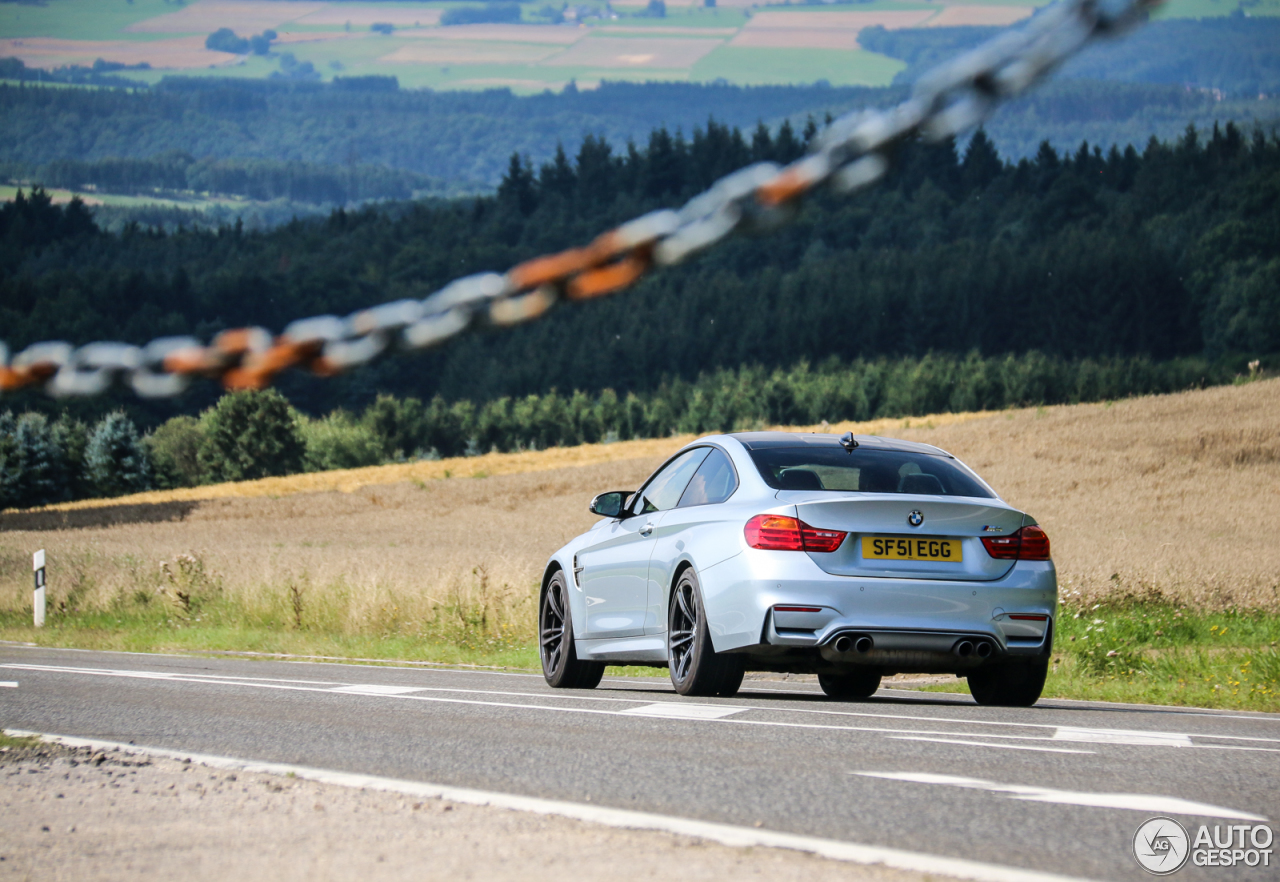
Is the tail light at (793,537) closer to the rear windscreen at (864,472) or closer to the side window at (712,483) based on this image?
the rear windscreen at (864,472)

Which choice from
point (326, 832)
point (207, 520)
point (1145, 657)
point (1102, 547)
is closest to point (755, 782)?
point (326, 832)

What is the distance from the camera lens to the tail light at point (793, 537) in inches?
365

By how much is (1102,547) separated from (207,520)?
1528 inches

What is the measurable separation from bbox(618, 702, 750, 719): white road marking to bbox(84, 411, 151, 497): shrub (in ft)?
336

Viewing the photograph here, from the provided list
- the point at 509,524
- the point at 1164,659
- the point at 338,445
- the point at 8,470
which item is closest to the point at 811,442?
the point at 1164,659

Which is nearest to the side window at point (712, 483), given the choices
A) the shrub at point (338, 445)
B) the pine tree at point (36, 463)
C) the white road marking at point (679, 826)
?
the white road marking at point (679, 826)

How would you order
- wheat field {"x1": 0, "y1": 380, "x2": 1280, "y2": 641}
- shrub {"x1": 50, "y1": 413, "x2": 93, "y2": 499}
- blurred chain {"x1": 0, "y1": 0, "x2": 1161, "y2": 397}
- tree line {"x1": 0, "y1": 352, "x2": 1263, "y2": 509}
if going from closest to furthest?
blurred chain {"x1": 0, "y1": 0, "x2": 1161, "y2": 397}, wheat field {"x1": 0, "y1": 380, "x2": 1280, "y2": 641}, shrub {"x1": 50, "y1": 413, "x2": 93, "y2": 499}, tree line {"x1": 0, "y1": 352, "x2": 1263, "y2": 509}

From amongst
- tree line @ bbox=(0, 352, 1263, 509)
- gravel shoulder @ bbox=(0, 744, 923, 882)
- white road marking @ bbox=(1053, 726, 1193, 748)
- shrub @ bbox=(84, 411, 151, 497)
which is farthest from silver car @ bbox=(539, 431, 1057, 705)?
shrub @ bbox=(84, 411, 151, 497)

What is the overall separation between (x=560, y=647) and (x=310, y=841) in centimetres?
645

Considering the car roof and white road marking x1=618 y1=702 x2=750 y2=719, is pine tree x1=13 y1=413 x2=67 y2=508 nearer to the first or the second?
the car roof

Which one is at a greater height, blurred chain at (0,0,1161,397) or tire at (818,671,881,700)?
blurred chain at (0,0,1161,397)

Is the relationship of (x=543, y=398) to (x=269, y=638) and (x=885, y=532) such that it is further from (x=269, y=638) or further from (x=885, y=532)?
(x=885, y=532)

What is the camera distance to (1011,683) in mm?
10203

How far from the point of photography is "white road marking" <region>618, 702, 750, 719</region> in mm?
9164
